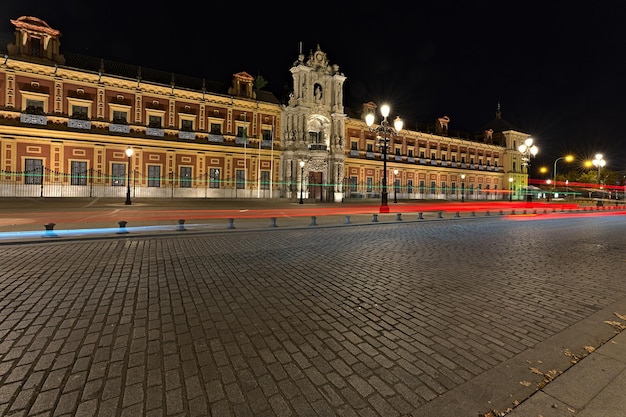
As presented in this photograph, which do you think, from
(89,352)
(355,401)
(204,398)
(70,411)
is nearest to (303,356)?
(355,401)

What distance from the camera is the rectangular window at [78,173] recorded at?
1161 inches

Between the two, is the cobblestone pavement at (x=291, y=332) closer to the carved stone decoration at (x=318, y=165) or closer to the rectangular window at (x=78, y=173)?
the rectangular window at (x=78, y=173)

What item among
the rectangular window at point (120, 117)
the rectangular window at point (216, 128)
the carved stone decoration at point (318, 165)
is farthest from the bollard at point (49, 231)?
the carved stone decoration at point (318, 165)

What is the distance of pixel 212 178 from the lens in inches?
1428

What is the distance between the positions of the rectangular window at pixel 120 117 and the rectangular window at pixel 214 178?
9.49 meters

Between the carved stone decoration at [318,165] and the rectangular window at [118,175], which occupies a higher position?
the carved stone decoration at [318,165]

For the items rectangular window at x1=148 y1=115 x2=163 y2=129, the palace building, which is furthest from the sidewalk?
rectangular window at x1=148 y1=115 x2=163 y2=129

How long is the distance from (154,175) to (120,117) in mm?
6441

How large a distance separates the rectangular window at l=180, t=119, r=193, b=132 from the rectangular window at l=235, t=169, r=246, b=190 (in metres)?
6.92

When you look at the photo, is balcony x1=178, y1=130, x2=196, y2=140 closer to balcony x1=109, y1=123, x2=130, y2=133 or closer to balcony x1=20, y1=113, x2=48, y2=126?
balcony x1=109, y1=123, x2=130, y2=133

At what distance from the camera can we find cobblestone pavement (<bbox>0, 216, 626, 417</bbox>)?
255 centimetres

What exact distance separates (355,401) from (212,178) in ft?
118

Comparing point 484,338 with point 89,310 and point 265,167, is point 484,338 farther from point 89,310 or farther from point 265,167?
point 265,167

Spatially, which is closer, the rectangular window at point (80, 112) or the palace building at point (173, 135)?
the palace building at point (173, 135)
